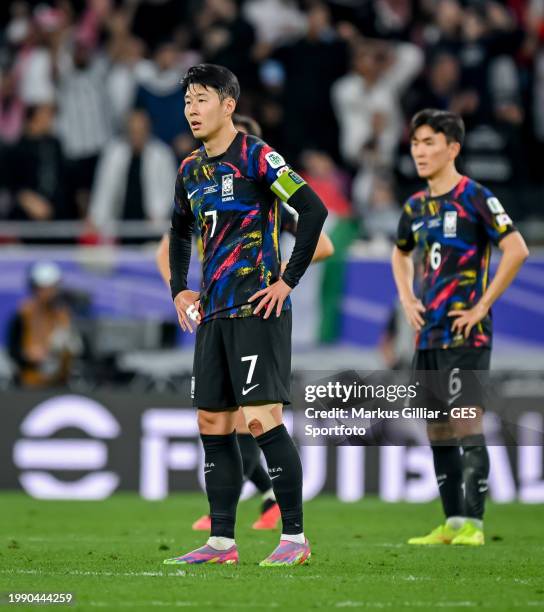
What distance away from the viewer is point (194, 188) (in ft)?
23.5

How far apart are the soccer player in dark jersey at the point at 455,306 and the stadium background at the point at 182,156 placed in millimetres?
3818

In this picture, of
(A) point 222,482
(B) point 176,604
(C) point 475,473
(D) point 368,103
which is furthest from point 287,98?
(B) point 176,604

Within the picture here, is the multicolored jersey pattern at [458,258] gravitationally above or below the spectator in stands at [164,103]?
below

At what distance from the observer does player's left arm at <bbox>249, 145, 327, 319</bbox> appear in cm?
692

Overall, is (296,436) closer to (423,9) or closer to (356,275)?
(356,275)

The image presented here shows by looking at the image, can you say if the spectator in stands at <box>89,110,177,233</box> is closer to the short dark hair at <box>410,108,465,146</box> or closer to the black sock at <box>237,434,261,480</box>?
the black sock at <box>237,434,261,480</box>

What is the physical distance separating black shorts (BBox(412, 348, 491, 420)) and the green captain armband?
2.12 m

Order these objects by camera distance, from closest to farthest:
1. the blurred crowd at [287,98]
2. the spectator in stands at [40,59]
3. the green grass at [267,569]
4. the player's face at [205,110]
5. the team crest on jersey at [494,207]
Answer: the green grass at [267,569] → the player's face at [205,110] → the team crest on jersey at [494,207] → the blurred crowd at [287,98] → the spectator in stands at [40,59]

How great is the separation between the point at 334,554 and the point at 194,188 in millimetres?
2254

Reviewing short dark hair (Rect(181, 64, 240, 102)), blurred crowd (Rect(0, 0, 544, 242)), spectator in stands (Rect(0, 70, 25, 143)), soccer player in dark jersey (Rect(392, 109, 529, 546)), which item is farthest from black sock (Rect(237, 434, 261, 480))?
spectator in stands (Rect(0, 70, 25, 143))

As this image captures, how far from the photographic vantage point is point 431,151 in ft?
28.8

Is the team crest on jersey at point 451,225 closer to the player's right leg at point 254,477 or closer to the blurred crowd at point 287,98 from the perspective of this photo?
the player's right leg at point 254,477

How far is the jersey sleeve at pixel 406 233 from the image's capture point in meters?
9.06

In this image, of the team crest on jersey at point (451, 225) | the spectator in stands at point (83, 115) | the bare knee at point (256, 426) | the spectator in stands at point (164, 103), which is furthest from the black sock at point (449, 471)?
the spectator in stands at point (83, 115)
